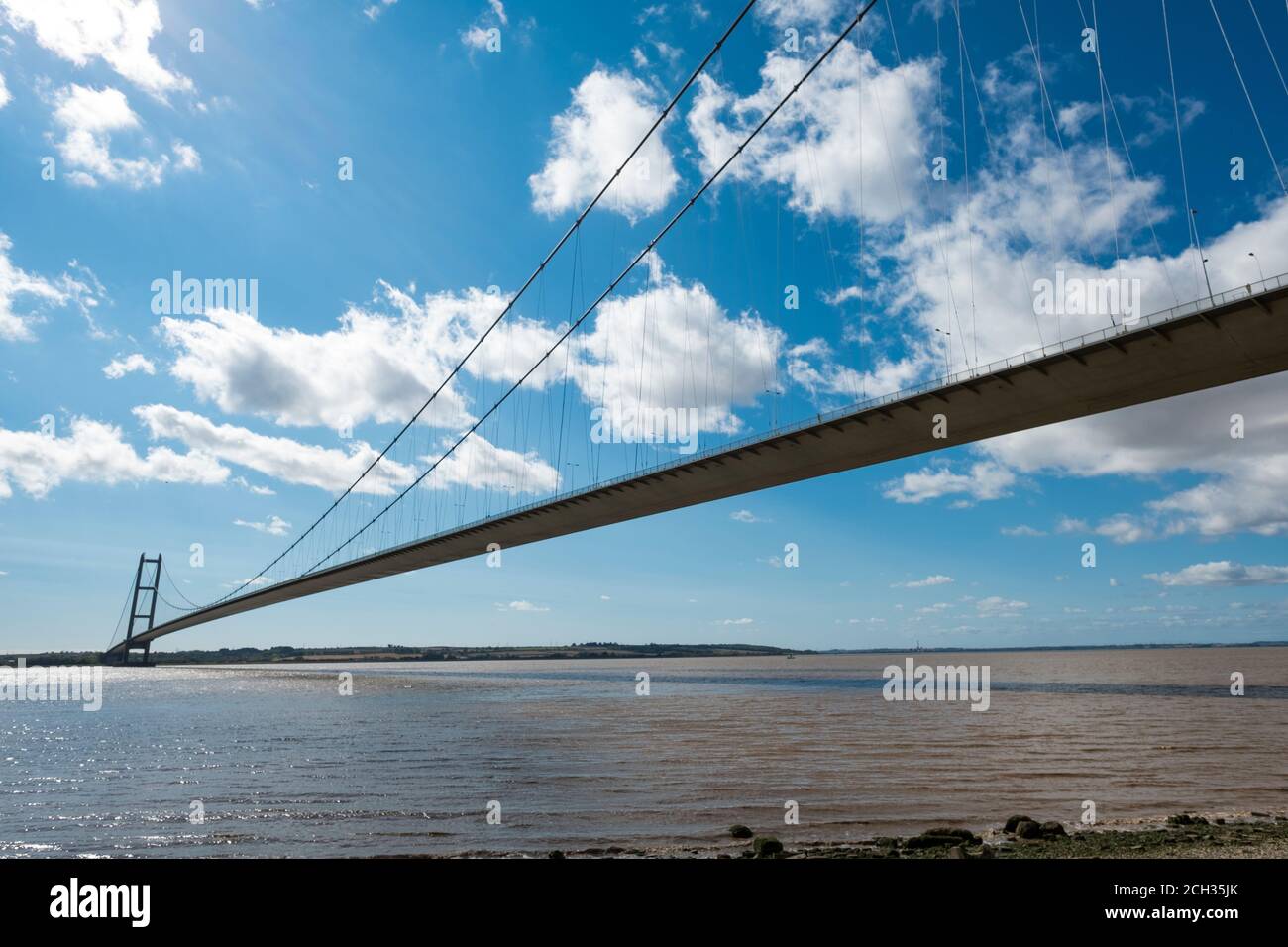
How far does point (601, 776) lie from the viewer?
52.3ft

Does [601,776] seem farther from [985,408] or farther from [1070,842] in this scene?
[985,408]

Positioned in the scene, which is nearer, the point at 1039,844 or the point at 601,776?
the point at 1039,844

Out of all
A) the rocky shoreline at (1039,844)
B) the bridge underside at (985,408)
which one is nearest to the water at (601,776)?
the rocky shoreline at (1039,844)

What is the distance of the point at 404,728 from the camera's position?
87.1 ft

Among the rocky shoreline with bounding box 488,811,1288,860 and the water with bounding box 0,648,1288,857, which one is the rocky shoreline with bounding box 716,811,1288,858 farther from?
the water with bounding box 0,648,1288,857

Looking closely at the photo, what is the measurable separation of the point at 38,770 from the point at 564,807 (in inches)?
585

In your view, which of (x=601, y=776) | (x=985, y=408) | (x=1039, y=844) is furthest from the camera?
(x=985, y=408)

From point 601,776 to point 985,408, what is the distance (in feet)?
94.7

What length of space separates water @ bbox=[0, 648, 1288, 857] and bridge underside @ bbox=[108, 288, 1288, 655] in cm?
1347

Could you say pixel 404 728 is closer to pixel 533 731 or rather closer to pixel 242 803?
pixel 533 731

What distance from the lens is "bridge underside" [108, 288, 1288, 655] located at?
98.7 feet

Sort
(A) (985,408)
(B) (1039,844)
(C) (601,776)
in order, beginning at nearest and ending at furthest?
1. (B) (1039,844)
2. (C) (601,776)
3. (A) (985,408)

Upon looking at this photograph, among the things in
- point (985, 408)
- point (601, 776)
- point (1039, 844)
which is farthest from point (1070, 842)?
point (985, 408)
